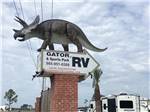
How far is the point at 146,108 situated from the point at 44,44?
16000 millimetres

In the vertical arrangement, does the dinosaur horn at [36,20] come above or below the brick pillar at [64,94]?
above

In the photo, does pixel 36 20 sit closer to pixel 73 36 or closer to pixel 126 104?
pixel 73 36

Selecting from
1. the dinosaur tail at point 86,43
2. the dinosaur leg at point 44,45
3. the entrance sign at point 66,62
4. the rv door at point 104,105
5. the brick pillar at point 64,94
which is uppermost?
the dinosaur tail at point 86,43

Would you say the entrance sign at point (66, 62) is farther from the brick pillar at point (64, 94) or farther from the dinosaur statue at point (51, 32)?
the dinosaur statue at point (51, 32)

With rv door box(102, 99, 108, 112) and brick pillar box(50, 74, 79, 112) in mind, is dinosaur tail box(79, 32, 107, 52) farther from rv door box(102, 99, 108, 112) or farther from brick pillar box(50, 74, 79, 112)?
rv door box(102, 99, 108, 112)

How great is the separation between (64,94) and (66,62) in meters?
1.08

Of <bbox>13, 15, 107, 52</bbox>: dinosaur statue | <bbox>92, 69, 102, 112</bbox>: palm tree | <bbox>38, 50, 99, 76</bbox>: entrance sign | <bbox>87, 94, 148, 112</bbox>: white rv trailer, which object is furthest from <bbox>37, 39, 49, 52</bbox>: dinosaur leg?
<bbox>92, 69, 102, 112</bbox>: palm tree

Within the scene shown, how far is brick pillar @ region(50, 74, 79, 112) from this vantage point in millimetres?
10781

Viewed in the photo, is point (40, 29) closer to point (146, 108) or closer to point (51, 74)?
point (51, 74)

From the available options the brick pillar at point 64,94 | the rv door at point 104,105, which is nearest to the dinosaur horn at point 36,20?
the brick pillar at point 64,94

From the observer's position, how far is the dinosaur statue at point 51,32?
463 inches

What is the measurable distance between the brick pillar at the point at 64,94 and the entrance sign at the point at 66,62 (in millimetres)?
248

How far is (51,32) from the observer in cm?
1182

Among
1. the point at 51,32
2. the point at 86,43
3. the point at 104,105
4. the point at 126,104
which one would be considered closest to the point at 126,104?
the point at 126,104
